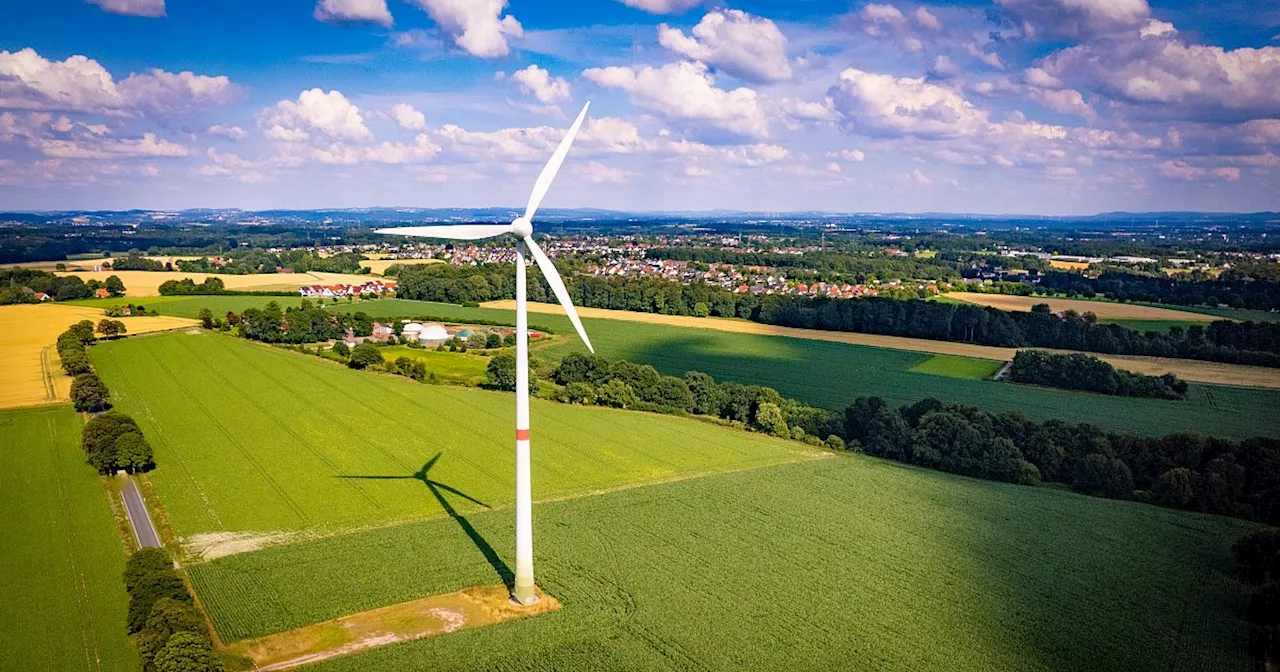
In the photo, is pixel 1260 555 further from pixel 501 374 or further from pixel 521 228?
pixel 501 374

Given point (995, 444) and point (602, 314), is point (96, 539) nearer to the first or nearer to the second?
point (995, 444)

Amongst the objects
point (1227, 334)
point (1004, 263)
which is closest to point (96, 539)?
point (1227, 334)

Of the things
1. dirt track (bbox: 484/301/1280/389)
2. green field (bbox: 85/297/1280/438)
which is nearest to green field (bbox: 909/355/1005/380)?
green field (bbox: 85/297/1280/438)

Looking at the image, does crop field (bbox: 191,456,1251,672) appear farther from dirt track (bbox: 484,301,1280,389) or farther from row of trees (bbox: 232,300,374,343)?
row of trees (bbox: 232,300,374,343)

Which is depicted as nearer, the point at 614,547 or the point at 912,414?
the point at 614,547

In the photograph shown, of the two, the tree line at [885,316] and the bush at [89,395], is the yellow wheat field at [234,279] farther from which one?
the bush at [89,395]

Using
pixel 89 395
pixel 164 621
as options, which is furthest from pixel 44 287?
pixel 164 621
